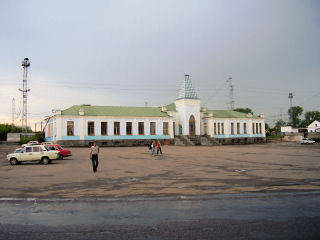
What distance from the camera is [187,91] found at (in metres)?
60.1

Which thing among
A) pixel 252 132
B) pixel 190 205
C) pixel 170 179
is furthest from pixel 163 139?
pixel 190 205

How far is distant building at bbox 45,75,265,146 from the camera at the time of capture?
4928 cm

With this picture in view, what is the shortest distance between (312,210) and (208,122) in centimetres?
5586

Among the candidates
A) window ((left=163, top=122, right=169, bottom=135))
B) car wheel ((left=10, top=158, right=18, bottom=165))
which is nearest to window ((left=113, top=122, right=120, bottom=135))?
window ((left=163, top=122, right=169, bottom=135))

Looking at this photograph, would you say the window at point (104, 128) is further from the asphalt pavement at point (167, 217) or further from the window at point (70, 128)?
the asphalt pavement at point (167, 217)

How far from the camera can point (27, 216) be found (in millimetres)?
7531

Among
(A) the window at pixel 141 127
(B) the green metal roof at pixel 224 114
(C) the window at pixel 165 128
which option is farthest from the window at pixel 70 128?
(B) the green metal roof at pixel 224 114

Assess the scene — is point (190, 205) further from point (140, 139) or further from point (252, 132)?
point (252, 132)

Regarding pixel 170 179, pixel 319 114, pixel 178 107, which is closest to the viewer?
pixel 170 179

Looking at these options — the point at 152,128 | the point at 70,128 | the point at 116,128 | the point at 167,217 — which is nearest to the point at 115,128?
the point at 116,128

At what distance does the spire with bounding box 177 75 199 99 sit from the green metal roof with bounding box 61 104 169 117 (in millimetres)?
5901

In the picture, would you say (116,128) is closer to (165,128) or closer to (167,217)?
(165,128)

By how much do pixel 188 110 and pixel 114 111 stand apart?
1562 centimetres

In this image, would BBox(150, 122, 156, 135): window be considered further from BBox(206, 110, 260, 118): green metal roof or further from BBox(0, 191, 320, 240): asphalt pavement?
BBox(0, 191, 320, 240): asphalt pavement
